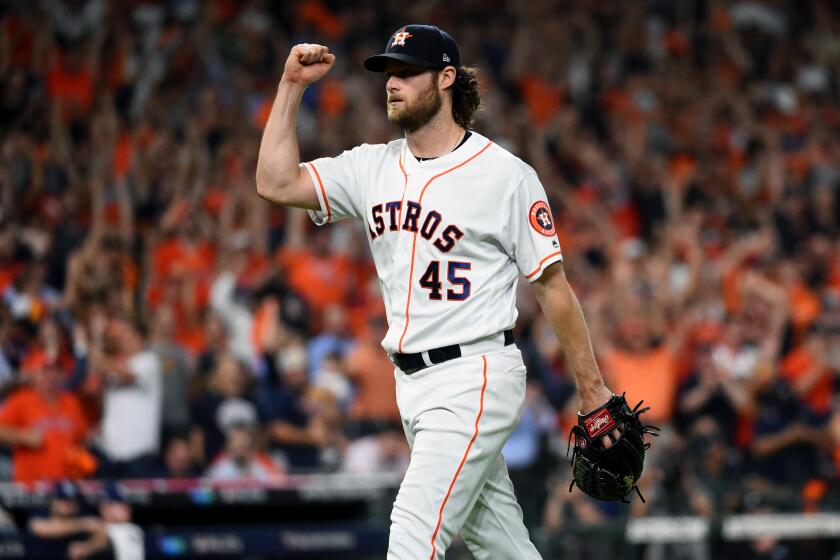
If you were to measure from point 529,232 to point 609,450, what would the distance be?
74cm

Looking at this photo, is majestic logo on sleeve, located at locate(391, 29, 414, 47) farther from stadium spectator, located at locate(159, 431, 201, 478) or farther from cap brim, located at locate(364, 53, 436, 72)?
stadium spectator, located at locate(159, 431, 201, 478)

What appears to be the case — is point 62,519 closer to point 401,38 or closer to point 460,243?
point 460,243

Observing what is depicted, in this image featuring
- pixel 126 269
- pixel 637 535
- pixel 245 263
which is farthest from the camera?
pixel 245 263

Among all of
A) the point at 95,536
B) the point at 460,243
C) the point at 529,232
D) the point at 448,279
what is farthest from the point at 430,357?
the point at 95,536

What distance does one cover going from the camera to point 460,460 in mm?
3891

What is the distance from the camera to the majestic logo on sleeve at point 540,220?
399cm

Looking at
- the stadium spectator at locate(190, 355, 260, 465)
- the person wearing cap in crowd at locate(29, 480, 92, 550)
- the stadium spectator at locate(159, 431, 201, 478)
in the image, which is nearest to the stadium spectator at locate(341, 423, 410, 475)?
the stadium spectator at locate(190, 355, 260, 465)

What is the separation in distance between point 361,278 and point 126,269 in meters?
2.10

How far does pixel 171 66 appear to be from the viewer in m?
11.8

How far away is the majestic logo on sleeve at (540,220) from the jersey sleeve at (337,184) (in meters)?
0.60

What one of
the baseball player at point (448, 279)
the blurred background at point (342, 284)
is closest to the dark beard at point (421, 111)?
the baseball player at point (448, 279)

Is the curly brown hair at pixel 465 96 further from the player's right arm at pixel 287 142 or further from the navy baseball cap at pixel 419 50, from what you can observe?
the player's right arm at pixel 287 142

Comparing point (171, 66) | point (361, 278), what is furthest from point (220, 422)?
point (171, 66)

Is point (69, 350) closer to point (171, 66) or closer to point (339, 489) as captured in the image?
point (339, 489)
